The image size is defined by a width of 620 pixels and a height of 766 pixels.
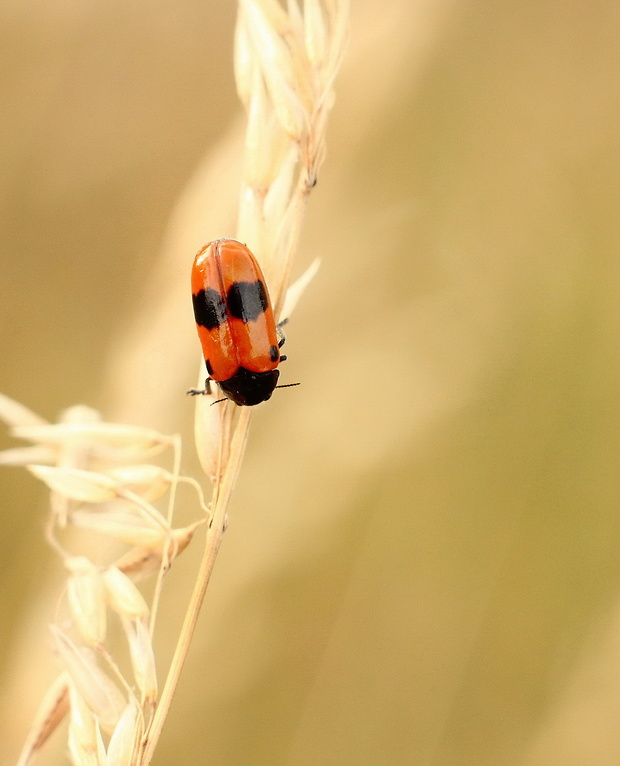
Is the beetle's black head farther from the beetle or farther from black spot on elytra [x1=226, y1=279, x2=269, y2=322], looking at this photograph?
black spot on elytra [x1=226, y1=279, x2=269, y2=322]

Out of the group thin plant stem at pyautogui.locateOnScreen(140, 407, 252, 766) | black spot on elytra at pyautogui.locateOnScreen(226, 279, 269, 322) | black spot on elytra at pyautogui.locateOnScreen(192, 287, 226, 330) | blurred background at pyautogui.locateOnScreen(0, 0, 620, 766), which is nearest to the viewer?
thin plant stem at pyautogui.locateOnScreen(140, 407, 252, 766)

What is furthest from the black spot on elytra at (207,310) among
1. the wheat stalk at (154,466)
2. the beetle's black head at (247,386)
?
the wheat stalk at (154,466)

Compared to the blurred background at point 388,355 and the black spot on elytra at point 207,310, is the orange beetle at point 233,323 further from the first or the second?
the blurred background at point 388,355

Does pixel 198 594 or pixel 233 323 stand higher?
pixel 233 323

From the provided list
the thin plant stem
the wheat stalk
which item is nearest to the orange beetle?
the wheat stalk

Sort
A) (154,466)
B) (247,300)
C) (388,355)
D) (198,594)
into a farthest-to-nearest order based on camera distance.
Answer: (388,355) < (247,300) < (154,466) < (198,594)

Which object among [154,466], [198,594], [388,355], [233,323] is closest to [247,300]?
[233,323]

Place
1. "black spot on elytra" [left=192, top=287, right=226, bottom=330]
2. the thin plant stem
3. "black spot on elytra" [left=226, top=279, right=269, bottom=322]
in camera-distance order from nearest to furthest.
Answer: the thin plant stem
"black spot on elytra" [left=226, top=279, right=269, bottom=322]
"black spot on elytra" [left=192, top=287, right=226, bottom=330]

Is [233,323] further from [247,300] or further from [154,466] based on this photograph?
[154,466]

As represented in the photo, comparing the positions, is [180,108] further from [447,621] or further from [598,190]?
[447,621]
